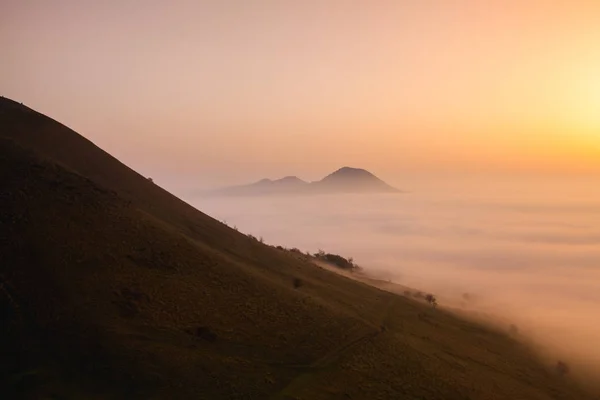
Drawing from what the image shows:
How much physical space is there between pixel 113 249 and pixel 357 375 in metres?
18.2

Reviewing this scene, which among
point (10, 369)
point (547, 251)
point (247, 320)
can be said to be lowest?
point (10, 369)

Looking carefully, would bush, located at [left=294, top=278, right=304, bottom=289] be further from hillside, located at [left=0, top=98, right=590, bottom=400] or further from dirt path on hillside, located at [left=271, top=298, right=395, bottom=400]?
dirt path on hillside, located at [left=271, top=298, right=395, bottom=400]

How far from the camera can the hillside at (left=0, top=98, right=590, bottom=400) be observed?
25219 mm

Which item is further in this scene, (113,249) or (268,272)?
(268,272)

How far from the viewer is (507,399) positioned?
33.7 metres

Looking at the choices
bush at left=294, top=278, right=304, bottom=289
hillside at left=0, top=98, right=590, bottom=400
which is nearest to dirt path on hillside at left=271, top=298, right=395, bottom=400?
hillside at left=0, top=98, right=590, bottom=400

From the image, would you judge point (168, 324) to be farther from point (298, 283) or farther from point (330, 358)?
point (298, 283)

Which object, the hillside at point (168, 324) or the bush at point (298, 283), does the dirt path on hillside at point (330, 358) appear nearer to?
the hillside at point (168, 324)

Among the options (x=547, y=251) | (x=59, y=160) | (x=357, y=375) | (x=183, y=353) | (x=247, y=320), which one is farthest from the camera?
(x=547, y=251)

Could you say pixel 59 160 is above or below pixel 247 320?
above

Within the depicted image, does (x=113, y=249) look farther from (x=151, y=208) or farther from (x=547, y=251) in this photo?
(x=547, y=251)

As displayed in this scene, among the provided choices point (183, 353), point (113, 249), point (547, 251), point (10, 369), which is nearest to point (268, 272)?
point (113, 249)

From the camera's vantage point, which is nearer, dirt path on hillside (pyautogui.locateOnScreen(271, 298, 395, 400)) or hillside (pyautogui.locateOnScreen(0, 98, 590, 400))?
hillside (pyautogui.locateOnScreen(0, 98, 590, 400))

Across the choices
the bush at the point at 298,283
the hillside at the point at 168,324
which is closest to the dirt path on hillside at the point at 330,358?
the hillside at the point at 168,324
